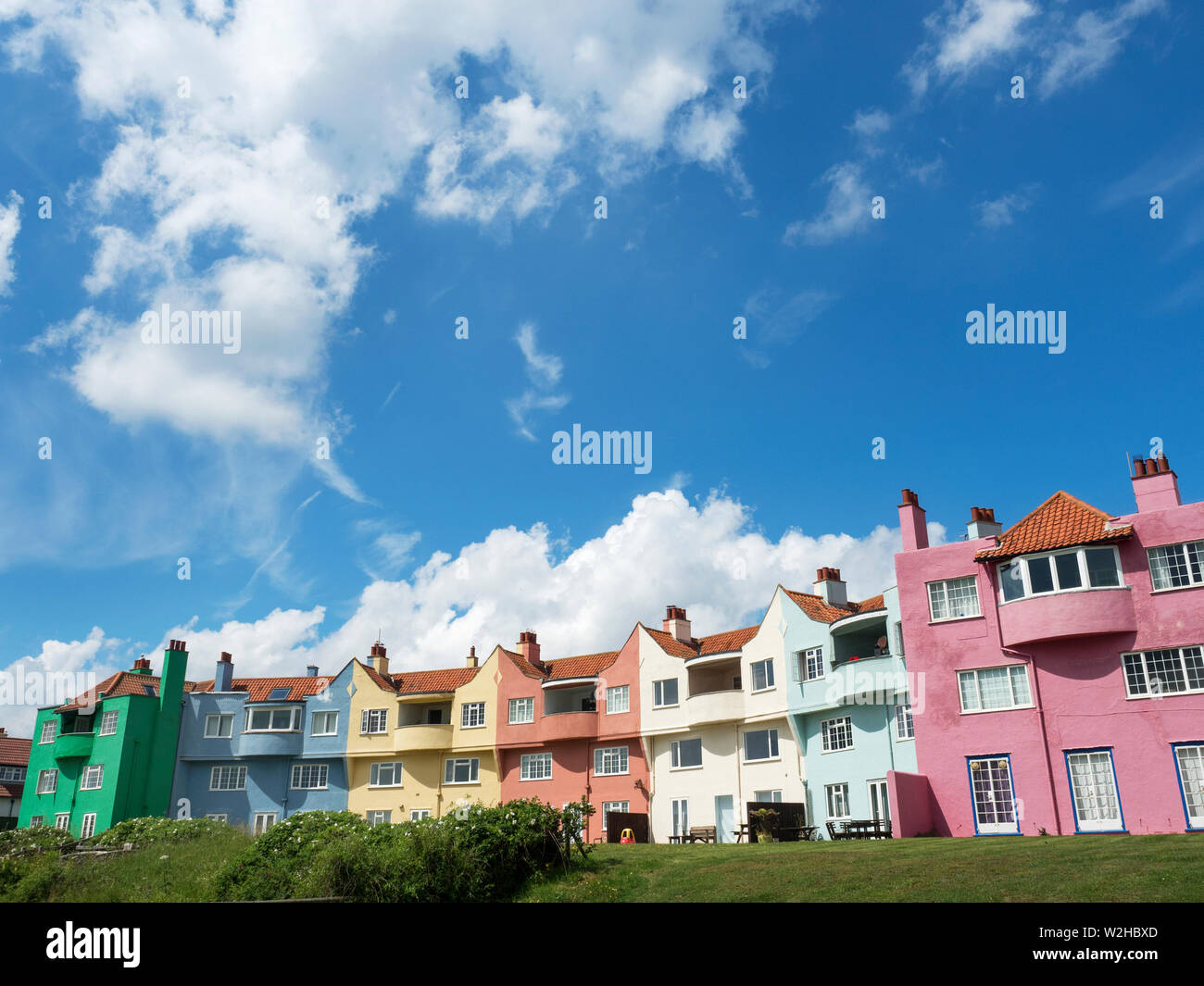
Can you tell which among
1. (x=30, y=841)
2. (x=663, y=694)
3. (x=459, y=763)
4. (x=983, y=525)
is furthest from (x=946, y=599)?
(x=30, y=841)

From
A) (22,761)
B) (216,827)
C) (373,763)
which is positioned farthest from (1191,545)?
(22,761)

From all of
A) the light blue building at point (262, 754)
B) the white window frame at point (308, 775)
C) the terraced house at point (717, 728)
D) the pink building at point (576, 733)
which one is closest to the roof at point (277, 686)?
the light blue building at point (262, 754)

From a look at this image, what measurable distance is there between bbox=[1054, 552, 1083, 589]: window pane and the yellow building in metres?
31.4

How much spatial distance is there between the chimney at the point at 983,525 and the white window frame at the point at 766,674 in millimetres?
11045

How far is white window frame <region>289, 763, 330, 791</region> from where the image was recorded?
57156 mm

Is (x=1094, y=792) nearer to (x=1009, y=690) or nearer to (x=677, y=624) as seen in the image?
(x=1009, y=690)

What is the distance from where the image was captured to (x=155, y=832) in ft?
109

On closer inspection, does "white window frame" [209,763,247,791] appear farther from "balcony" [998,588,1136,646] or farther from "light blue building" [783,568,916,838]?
"balcony" [998,588,1136,646]

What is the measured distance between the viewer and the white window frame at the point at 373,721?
188 ft

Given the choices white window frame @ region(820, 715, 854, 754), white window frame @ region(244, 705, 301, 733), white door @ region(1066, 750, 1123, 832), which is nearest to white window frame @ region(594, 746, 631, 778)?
white window frame @ region(820, 715, 854, 754)

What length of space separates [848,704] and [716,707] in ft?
24.5

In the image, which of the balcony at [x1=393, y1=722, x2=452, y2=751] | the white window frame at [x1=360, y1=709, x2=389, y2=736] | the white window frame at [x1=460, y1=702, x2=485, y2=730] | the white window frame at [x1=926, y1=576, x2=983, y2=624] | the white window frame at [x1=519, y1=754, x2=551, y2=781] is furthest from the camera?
the white window frame at [x1=360, y1=709, x2=389, y2=736]
